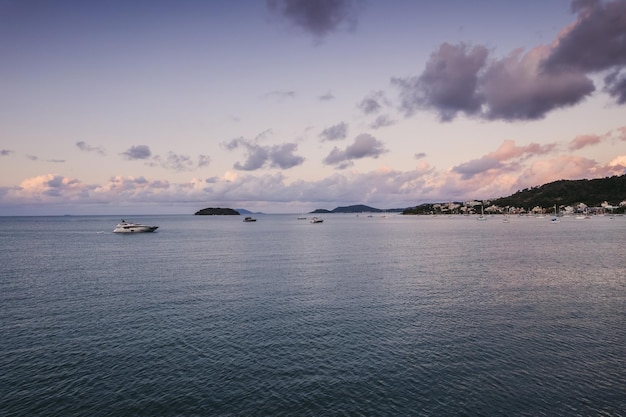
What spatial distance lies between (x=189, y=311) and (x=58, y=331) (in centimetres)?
1509

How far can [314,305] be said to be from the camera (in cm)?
5459

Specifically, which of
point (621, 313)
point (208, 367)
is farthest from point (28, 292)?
point (621, 313)

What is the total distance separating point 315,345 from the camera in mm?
38156

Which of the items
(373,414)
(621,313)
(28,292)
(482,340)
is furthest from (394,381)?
(28,292)

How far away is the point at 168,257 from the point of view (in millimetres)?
111375

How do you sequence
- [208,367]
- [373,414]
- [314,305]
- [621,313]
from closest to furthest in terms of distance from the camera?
[373,414] → [208,367] → [621,313] → [314,305]

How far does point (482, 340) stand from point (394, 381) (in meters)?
14.6

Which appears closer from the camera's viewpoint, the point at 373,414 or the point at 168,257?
the point at 373,414

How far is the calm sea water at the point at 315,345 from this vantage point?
27.5 metres

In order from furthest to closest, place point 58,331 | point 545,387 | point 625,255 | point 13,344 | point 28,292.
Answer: point 625,255 < point 28,292 < point 58,331 < point 13,344 < point 545,387

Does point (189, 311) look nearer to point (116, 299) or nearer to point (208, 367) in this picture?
point (116, 299)

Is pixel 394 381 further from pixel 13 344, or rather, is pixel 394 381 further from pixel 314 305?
pixel 13 344

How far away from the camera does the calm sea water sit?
27453 mm

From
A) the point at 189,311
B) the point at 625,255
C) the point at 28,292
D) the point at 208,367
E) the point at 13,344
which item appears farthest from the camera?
the point at 625,255
